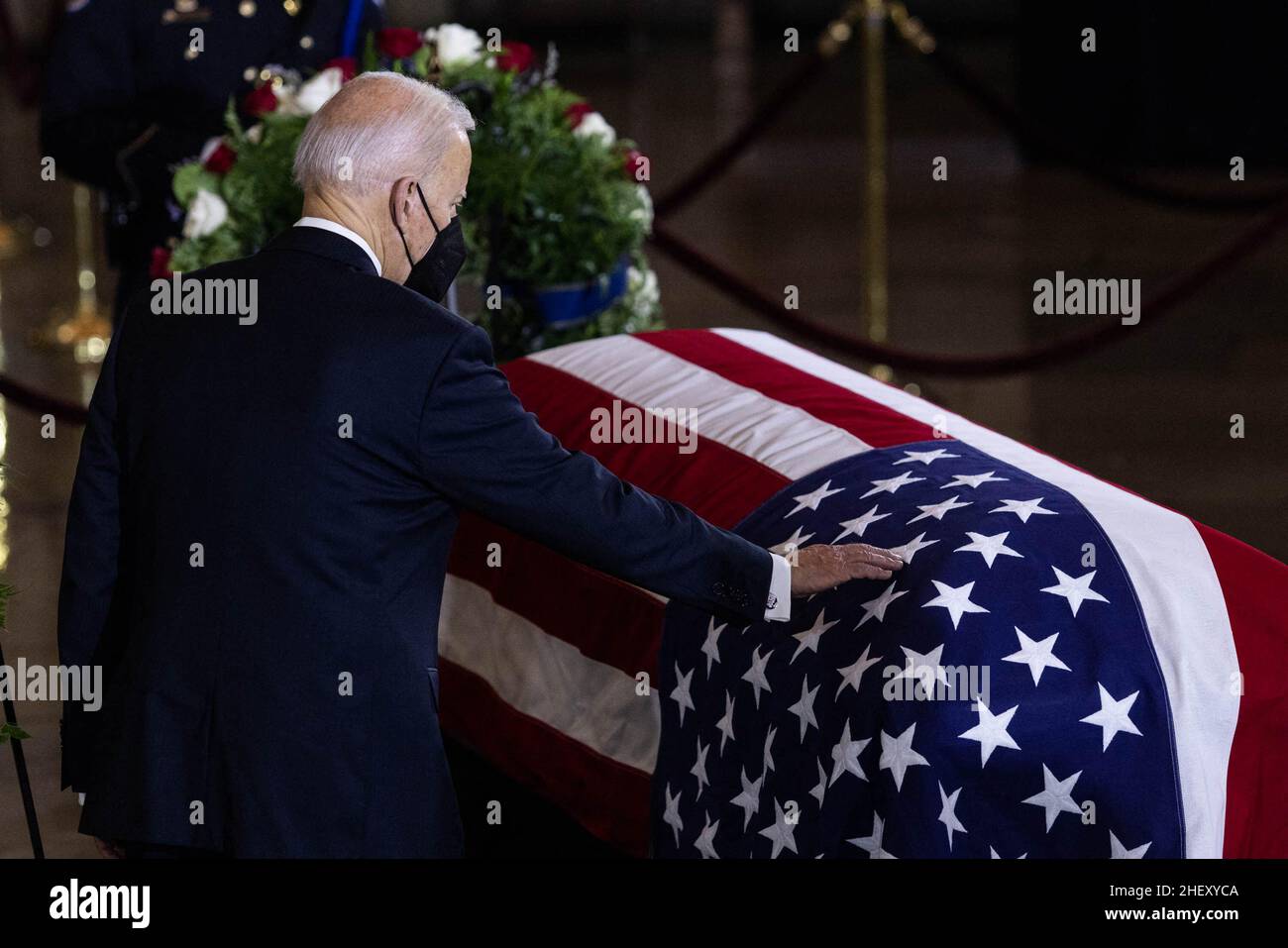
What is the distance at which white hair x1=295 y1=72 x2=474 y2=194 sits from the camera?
83.8 inches

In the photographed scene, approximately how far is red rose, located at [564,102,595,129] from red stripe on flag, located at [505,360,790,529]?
0.91m

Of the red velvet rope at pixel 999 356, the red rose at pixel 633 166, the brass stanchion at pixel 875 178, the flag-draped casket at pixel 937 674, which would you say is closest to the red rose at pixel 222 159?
the red rose at pixel 633 166

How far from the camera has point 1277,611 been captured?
234cm

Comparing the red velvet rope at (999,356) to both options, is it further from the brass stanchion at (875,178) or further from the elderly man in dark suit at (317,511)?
the elderly man in dark suit at (317,511)

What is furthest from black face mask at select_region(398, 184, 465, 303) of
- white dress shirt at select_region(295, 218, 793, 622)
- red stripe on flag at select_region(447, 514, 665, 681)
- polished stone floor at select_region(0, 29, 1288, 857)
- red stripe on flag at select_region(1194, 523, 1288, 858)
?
polished stone floor at select_region(0, 29, 1288, 857)

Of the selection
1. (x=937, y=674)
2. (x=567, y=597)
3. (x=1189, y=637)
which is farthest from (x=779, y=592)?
(x=567, y=597)

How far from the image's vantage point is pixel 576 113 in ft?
13.7

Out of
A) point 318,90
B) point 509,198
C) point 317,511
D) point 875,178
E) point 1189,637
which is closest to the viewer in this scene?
point 317,511

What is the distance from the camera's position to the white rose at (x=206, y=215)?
393cm

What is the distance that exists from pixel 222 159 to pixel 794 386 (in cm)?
162

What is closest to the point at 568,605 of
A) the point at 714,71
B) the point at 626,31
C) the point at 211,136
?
the point at 211,136

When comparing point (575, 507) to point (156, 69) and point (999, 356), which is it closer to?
point (156, 69)
